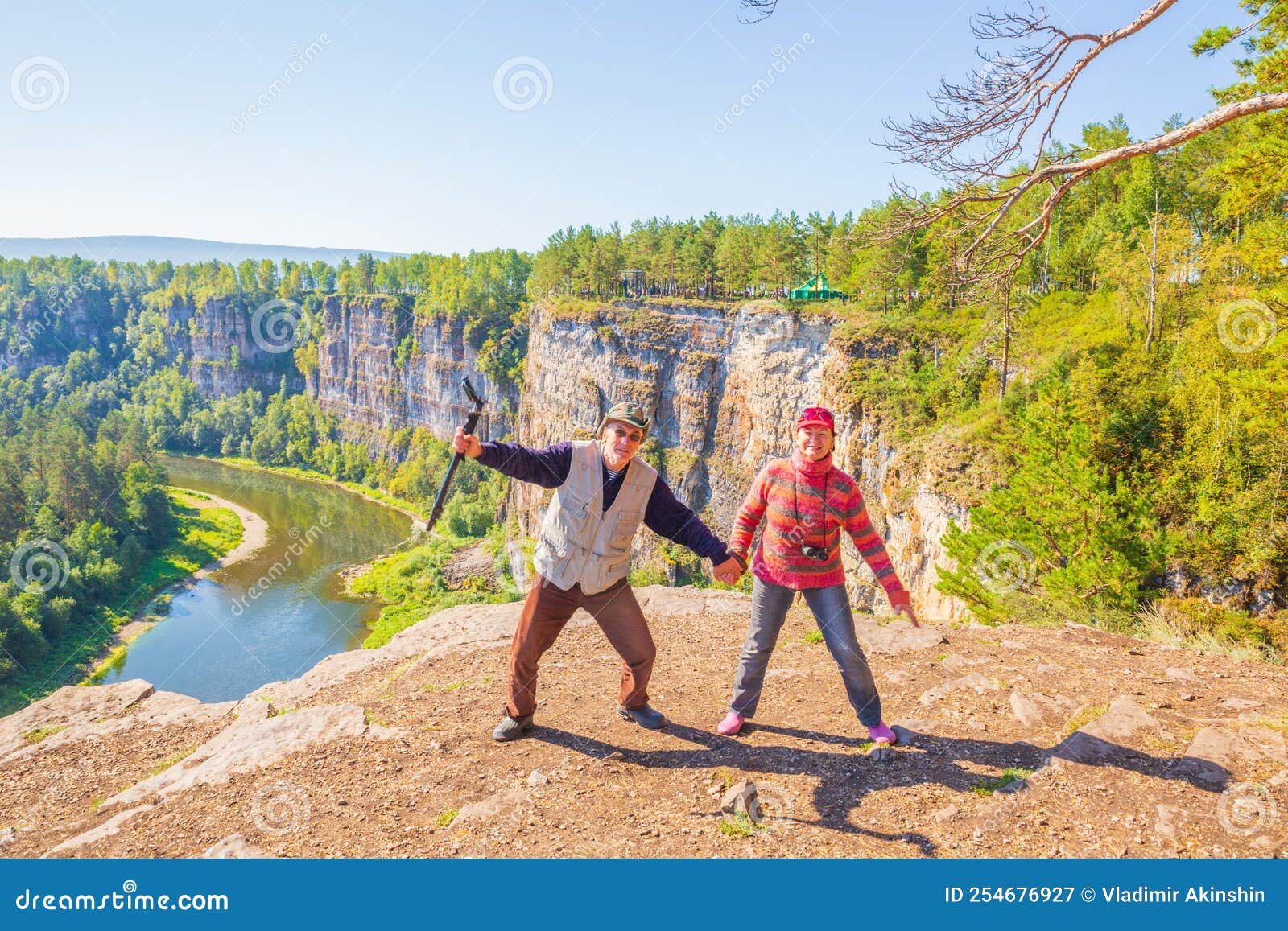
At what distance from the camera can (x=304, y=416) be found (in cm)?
9812

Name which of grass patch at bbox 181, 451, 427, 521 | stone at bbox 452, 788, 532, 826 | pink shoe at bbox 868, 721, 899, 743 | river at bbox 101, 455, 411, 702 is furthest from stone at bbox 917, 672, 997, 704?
grass patch at bbox 181, 451, 427, 521

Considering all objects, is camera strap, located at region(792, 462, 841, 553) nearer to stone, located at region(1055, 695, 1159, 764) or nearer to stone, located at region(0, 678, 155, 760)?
stone, located at region(1055, 695, 1159, 764)

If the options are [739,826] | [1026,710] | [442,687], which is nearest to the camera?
[739,826]

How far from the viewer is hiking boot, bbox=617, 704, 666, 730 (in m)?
5.79

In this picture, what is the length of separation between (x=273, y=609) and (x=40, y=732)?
41858 millimetres

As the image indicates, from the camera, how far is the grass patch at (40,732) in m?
7.43

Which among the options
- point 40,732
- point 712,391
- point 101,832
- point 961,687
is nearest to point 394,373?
point 712,391

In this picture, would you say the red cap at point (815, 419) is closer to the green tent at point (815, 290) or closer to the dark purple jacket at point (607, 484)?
the dark purple jacket at point (607, 484)

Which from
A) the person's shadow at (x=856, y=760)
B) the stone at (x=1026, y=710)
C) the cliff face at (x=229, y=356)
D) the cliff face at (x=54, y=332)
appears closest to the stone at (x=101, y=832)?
the person's shadow at (x=856, y=760)

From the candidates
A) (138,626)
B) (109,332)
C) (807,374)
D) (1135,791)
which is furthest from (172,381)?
(1135,791)

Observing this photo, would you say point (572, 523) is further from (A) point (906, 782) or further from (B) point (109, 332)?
(B) point (109, 332)

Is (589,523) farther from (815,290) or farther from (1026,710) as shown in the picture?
(815,290)

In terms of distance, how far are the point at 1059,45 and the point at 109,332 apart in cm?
14879

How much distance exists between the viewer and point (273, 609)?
45250 mm
